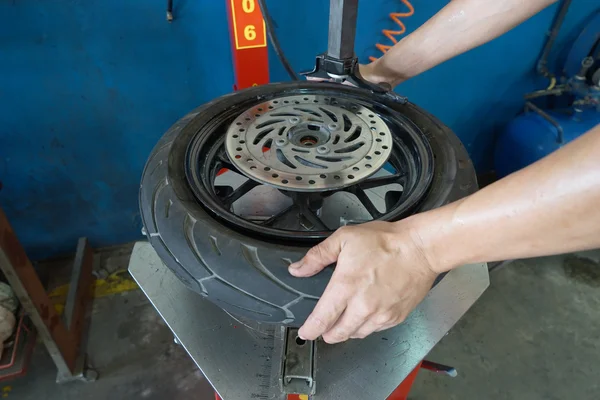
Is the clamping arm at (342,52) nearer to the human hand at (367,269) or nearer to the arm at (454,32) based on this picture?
the arm at (454,32)

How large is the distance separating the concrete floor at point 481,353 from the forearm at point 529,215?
105cm

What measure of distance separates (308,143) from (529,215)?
1.26ft

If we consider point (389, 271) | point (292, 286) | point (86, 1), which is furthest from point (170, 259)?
point (86, 1)

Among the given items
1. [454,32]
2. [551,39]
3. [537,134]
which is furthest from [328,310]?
[551,39]

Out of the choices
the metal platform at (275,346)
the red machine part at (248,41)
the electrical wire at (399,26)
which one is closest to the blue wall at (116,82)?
the electrical wire at (399,26)

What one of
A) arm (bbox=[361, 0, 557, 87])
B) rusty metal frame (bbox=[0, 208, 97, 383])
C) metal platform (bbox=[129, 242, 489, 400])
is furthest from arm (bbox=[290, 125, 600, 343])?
rusty metal frame (bbox=[0, 208, 97, 383])

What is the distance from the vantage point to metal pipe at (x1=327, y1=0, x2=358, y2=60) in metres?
0.69

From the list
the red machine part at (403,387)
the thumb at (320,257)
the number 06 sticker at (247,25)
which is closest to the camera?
the thumb at (320,257)

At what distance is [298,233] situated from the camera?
22.6 inches

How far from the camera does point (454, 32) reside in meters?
0.87

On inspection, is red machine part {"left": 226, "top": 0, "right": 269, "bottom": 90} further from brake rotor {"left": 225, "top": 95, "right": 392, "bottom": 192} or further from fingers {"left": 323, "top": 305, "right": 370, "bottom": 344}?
fingers {"left": 323, "top": 305, "right": 370, "bottom": 344}

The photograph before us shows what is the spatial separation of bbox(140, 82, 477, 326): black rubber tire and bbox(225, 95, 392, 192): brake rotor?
100 millimetres

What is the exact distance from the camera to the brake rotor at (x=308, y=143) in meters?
0.66

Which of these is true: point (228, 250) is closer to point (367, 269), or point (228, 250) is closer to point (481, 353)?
point (367, 269)
